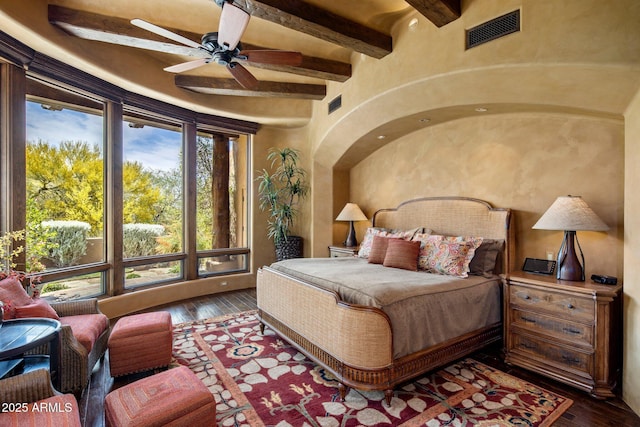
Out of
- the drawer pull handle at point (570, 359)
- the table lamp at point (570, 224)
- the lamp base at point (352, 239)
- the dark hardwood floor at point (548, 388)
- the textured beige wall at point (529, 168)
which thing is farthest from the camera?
the lamp base at point (352, 239)

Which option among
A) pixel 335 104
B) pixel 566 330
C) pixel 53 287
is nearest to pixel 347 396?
pixel 566 330

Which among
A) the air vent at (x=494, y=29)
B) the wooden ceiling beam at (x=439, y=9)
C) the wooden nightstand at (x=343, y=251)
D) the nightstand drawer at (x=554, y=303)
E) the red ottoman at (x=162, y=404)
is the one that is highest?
the wooden ceiling beam at (x=439, y=9)

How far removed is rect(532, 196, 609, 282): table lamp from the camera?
265 centimetres

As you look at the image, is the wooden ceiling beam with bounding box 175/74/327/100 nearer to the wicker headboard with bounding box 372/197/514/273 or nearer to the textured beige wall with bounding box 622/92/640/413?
the wicker headboard with bounding box 372/197/514/273

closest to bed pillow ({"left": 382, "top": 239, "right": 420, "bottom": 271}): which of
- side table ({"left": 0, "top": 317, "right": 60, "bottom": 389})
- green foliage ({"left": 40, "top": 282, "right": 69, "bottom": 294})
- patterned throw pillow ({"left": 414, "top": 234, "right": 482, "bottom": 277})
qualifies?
patterned throw pillow ({"left": 414, "top": 234, "right": 482, "bottom": 277})

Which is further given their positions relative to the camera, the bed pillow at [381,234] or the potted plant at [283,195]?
the potted plant at [283,195]

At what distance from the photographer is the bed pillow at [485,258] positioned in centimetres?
334

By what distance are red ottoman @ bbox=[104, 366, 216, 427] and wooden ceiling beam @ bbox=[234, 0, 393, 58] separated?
2.92 meters

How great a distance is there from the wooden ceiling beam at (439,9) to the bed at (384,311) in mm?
2047

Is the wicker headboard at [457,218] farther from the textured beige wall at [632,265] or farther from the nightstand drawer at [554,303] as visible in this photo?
the textured beige wall at [632,265]

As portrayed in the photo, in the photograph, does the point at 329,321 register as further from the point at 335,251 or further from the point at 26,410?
the point at 335,251

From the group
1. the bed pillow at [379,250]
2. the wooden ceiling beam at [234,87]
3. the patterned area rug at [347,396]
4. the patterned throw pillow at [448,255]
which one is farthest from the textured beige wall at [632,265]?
the wooden ceiling beam at [234,87]

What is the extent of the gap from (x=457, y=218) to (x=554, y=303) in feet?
4.98

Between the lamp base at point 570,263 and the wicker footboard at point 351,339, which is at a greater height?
the lamp base at point 570,263
